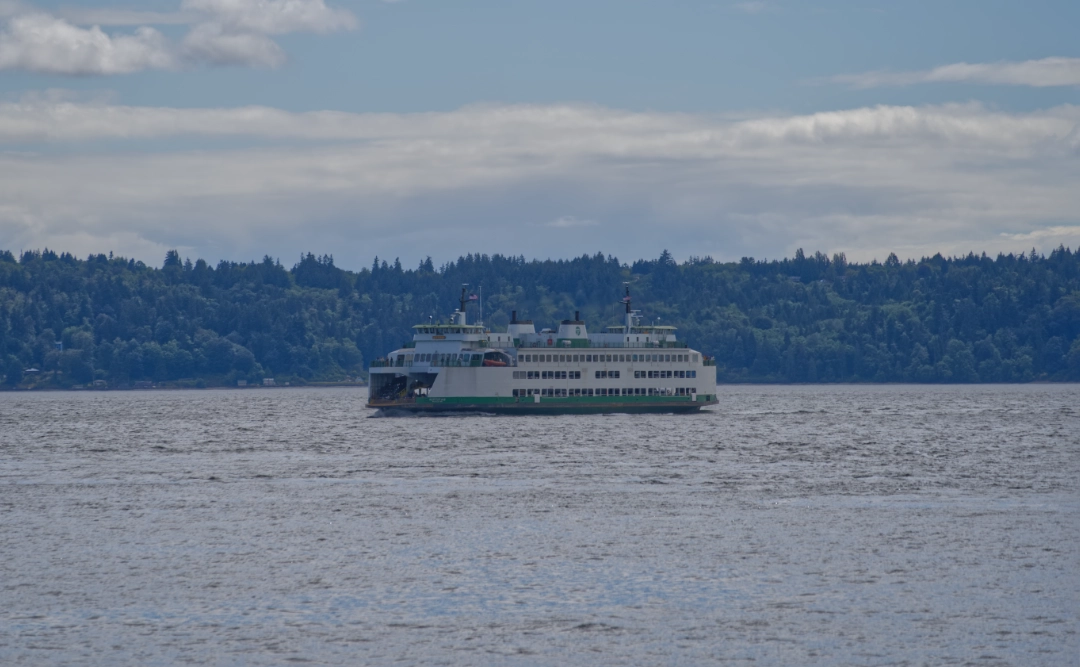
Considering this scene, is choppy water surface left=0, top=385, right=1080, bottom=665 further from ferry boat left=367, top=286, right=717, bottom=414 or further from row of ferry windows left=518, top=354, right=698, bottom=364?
row of ferry windows left=518, top=354, right=698, bottom=364

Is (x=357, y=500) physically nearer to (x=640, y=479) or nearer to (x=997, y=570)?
(x=640, y=479)

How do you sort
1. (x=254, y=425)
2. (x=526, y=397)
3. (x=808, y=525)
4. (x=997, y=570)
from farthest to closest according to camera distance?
(x=254, y=425) → (x=526, y=397) → (x=808, y=525) → (x=997, y=570)

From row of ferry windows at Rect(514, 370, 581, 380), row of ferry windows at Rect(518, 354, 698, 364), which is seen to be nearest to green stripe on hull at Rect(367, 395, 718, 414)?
row of ferry windows at Rect(514, 370, 581, 380)

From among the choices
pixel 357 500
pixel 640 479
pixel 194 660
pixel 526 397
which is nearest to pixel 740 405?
pixel 526 397

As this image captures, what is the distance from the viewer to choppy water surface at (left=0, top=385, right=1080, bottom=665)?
36688mm

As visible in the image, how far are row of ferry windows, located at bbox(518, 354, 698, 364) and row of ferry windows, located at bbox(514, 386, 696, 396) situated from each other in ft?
9.01

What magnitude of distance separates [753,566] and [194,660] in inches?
777

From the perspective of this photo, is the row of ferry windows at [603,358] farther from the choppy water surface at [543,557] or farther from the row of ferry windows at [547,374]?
the choppy water surface at [543,557]

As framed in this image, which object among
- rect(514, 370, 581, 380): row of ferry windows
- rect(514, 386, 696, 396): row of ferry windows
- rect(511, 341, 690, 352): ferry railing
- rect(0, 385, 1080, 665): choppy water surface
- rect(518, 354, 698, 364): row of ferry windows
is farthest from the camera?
rect(511, 341, 690, 352): ferry railing

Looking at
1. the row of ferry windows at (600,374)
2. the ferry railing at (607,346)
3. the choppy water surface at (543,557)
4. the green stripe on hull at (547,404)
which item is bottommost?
the choppy water surface at (543,557)

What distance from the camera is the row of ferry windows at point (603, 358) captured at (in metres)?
135

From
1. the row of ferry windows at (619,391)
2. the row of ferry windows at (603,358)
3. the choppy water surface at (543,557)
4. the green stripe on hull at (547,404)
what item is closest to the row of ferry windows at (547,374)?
the row of ferry windows at (603,358)

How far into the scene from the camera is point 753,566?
47.2 meters

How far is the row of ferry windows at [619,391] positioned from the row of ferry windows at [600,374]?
43.9 inches
